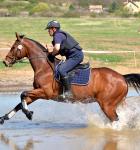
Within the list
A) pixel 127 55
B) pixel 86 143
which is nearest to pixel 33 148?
pixel 86 143

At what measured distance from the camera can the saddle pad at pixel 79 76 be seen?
1452cm

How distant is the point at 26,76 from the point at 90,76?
10800 mm

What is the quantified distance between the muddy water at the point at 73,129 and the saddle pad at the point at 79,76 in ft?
3.36

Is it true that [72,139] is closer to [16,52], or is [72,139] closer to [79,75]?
[79,75]

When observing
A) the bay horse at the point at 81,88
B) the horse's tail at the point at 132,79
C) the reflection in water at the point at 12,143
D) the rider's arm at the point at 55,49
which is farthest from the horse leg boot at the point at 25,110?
the horse's tail at the point at 132,79

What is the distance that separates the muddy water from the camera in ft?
41.4

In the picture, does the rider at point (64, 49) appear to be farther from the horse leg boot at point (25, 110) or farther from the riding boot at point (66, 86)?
the horse leg boot at point (25, 110)

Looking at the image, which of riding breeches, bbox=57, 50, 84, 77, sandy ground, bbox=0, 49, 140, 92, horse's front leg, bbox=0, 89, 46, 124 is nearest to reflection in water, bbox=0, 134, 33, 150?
horse's front leg, bbox=0, 89, 46, 124

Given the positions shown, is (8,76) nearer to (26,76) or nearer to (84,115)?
(26,76)

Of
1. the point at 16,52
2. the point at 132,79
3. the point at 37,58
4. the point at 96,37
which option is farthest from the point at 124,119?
the point at 96,37

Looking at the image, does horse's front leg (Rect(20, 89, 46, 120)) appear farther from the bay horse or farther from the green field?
the green field

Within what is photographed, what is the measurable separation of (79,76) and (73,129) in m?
1.16

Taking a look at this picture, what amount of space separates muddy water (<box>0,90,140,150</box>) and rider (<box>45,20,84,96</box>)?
1031 mm

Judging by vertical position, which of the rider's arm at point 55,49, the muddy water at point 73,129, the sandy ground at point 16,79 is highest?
the rider's arm at point 55,49
